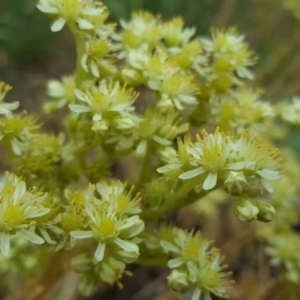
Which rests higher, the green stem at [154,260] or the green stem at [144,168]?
the green stem at [144,168]

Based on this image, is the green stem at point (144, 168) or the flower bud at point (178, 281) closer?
the flower bud at point (178, 281)

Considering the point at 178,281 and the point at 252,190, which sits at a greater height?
the point at 252,190

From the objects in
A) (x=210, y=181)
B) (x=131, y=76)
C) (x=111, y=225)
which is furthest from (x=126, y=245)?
(x=131, y=76)

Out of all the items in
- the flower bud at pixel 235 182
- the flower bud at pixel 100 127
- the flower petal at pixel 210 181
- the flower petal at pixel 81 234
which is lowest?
the flower petal at pixel 81 234

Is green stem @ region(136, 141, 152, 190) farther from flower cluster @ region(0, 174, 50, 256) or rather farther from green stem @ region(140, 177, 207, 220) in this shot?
flower cluster @ region(0, 174, 50, 256)

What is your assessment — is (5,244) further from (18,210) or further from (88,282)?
(88,282)

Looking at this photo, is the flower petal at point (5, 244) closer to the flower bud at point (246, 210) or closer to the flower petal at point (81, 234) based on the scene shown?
the flower petal at point (81, 234)

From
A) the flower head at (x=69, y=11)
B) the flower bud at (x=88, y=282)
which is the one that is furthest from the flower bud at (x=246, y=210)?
the flower head at (x=69, y=11)
